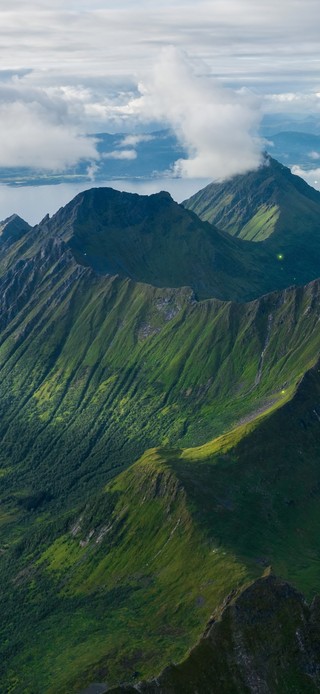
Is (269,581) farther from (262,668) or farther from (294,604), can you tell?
(262,668)

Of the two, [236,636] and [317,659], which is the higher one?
[236,636]

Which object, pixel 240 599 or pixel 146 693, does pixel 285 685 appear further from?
pixel 146 693

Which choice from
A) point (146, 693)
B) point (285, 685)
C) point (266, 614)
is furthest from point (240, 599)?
point (146, 693)

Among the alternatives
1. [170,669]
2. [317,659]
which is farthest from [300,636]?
[170,669]

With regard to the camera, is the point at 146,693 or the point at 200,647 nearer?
the point at 146,693

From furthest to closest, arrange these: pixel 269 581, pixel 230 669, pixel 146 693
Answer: pixel 269 581, pixel 230 669, pixel 146 693

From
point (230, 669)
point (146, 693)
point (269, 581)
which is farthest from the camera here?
point (269, 581)
